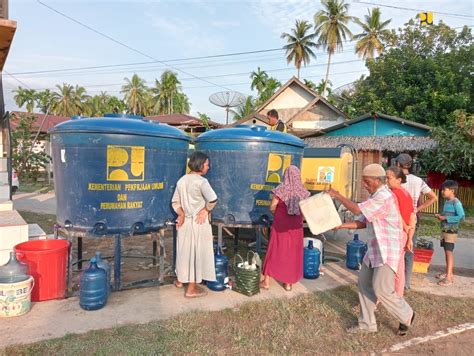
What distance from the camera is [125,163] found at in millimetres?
4270

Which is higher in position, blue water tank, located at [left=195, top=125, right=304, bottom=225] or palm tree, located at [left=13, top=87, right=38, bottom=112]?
palm tree, located at [left=13, top=87, right=38, bottom=112]

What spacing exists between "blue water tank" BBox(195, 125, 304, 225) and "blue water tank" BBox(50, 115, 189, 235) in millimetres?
910

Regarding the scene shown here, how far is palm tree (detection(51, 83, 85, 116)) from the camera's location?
4484 cm

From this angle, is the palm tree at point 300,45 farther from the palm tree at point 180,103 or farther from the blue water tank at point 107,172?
the blue water tank at point 107,172

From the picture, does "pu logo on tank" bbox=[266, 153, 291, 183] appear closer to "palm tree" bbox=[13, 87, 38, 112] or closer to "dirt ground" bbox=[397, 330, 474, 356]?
"dirt ground" bbox=[397, 330, 474, 356]

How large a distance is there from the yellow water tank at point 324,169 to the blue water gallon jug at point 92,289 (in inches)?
196

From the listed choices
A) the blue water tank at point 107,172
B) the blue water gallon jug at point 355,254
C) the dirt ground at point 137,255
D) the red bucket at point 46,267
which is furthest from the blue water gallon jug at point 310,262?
the red bucket at point 46,267

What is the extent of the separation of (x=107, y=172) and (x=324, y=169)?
5016 millimetres

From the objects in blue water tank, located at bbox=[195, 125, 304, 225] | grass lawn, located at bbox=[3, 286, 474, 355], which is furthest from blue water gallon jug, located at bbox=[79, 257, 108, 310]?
blue water tank, located at bbox=[195, 125, 304, 225]

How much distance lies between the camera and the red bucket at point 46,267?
4.07 metres

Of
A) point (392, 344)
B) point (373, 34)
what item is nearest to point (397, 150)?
point (392, 344)

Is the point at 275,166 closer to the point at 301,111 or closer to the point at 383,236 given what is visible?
the point at 383,236

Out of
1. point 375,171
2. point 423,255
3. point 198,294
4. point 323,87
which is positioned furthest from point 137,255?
point 323,87

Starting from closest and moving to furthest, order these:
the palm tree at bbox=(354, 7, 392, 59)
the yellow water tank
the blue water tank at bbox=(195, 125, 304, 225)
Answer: the blue water tank at bbox=(195, 125, 304, 225) < the yellow water tank < the palm tree at bbox=(354, 7, 392, 59)
